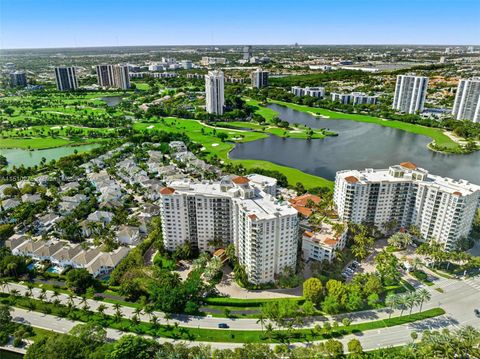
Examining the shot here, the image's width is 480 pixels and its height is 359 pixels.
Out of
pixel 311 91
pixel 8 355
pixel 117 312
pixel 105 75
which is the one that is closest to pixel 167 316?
pixel 117 312

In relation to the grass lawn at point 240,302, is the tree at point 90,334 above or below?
above

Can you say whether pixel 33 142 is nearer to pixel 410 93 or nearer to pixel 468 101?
pixel 410 93

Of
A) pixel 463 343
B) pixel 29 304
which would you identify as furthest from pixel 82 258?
pixel 463 343

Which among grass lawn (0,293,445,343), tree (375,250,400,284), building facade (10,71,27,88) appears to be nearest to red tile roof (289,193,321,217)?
tree (375,250,400,284)

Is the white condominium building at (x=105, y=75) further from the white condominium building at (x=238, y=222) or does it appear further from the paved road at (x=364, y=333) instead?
the paved road at (x=364, y=333)

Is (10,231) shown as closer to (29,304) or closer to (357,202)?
(29,304)

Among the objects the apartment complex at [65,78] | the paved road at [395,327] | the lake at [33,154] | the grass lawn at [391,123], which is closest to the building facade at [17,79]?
the apartment complex at [65,78]

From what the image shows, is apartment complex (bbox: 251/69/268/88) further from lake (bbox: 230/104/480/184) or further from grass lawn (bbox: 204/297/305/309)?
grass lawn (bbox: 204/297/305/309)
